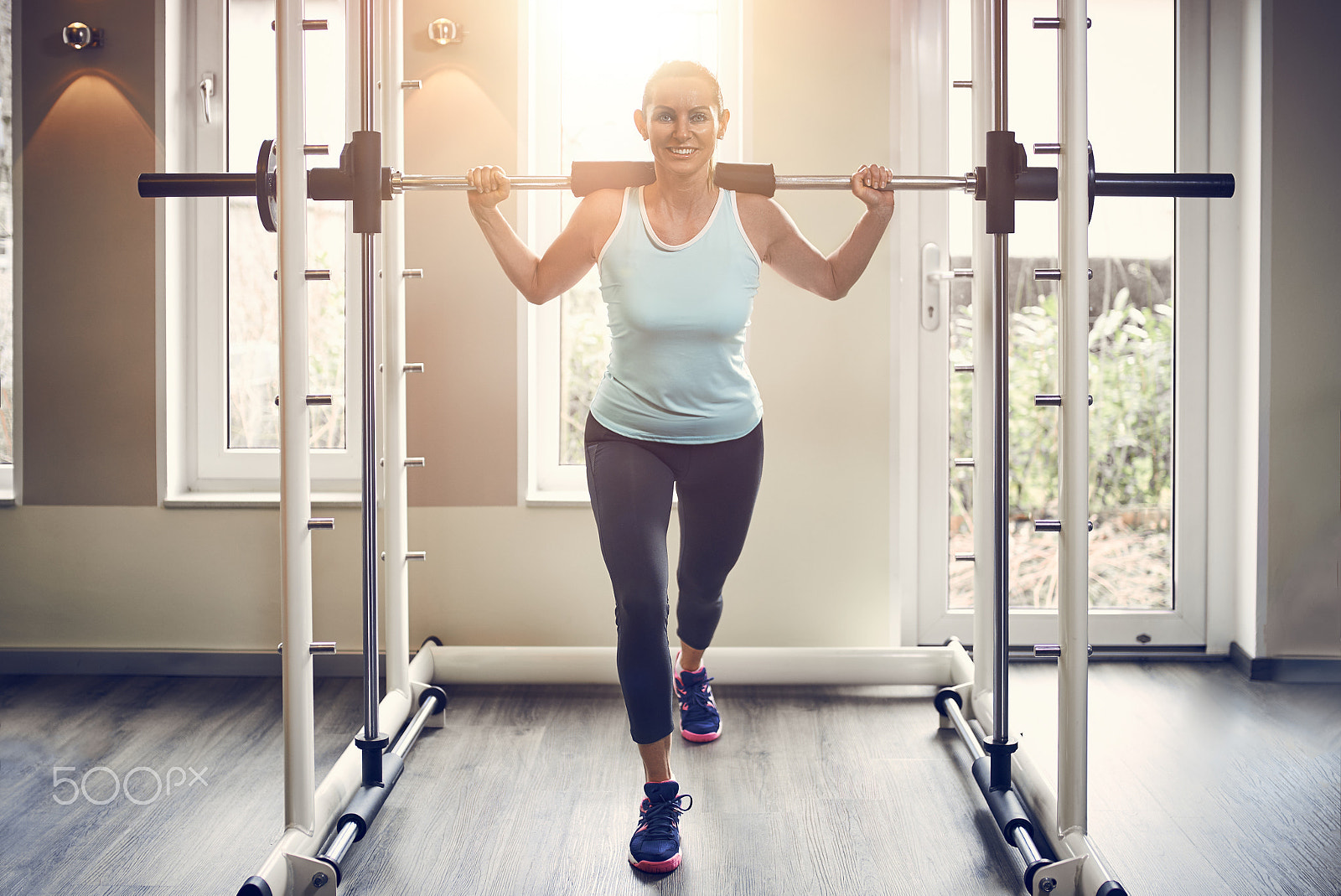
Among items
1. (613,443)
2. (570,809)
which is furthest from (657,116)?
(570,809)

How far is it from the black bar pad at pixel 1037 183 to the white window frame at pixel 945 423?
1.03 m

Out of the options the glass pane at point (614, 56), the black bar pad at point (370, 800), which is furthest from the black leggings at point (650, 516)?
the glass pane at point (614, 56)

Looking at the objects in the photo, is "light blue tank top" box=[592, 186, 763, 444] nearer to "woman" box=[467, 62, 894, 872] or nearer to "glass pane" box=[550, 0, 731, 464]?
"woman" box=[467, 62, 894, 872]

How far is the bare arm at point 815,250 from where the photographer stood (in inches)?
68.3

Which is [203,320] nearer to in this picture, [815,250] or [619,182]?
[619,182]

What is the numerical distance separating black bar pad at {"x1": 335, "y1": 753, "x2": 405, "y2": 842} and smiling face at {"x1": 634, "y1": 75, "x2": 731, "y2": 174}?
4.48 feet

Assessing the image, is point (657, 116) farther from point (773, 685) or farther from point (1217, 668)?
point (1217, 668)

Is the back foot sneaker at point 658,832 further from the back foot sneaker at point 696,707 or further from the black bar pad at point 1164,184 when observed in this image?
the black bar pad at point 1164,184

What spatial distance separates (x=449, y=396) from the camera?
2.67 meters

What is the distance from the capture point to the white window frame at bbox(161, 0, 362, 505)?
2.66 m

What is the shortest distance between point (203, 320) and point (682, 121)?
183cm

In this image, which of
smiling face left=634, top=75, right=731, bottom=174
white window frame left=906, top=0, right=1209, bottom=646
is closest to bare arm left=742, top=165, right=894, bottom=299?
smiling face left=634, top=75, right=731, bottom=174

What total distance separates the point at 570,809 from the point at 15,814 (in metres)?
1.13

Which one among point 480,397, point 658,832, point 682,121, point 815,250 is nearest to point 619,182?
point 682,121
